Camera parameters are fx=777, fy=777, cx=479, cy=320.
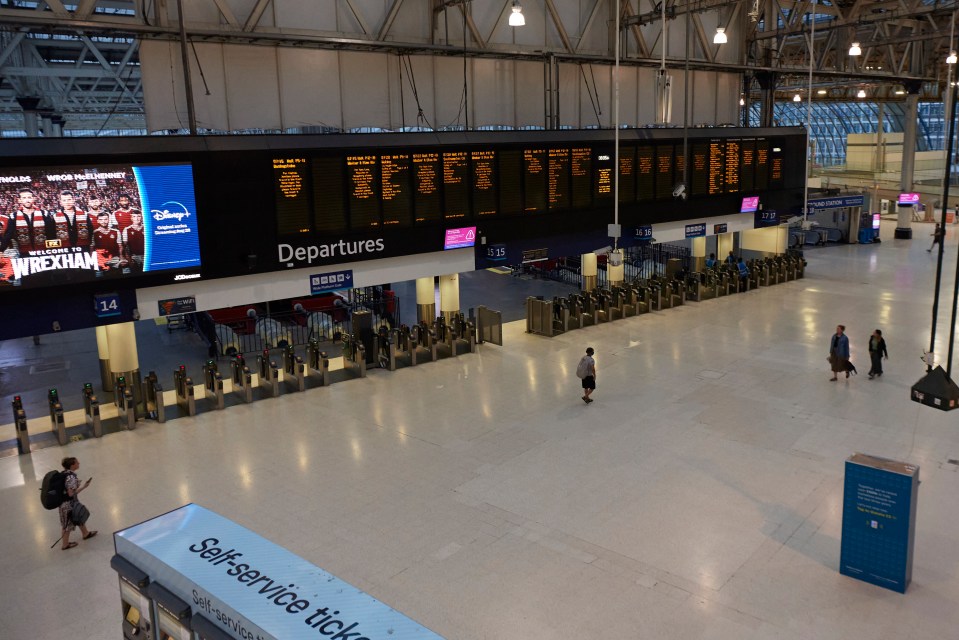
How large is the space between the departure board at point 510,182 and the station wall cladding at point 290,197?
0.03 metres

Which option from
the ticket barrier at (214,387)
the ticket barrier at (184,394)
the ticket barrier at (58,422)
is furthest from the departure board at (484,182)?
the ticket barrier at (58,422)

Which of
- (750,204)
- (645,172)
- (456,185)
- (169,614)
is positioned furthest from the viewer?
(750,204)

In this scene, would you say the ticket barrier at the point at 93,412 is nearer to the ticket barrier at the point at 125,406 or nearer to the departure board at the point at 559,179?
the ticket barrier at the point at 125,406

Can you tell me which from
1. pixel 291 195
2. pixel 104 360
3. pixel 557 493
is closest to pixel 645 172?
pixel 291 195

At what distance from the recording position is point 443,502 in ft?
30.9

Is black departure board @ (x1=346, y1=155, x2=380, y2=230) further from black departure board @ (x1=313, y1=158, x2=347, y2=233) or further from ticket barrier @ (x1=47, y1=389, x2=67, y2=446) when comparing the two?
ticket barrier @ (x1=47, y1=389, x2=67, y2=446)

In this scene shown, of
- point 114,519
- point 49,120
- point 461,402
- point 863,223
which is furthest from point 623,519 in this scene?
point 49,120

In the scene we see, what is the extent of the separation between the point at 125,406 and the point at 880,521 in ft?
35.0

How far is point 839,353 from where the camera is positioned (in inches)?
539

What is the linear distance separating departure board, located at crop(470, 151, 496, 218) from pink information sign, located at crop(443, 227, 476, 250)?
0.44m

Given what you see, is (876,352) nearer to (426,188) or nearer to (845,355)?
(845,355)

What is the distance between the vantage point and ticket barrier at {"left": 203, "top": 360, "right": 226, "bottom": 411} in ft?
43.5

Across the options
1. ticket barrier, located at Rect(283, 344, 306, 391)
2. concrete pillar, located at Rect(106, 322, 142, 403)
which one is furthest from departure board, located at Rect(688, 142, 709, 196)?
concrete pillar, located at Rect(106, 322, 142, 403)

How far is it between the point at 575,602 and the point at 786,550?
2450 millimetres
